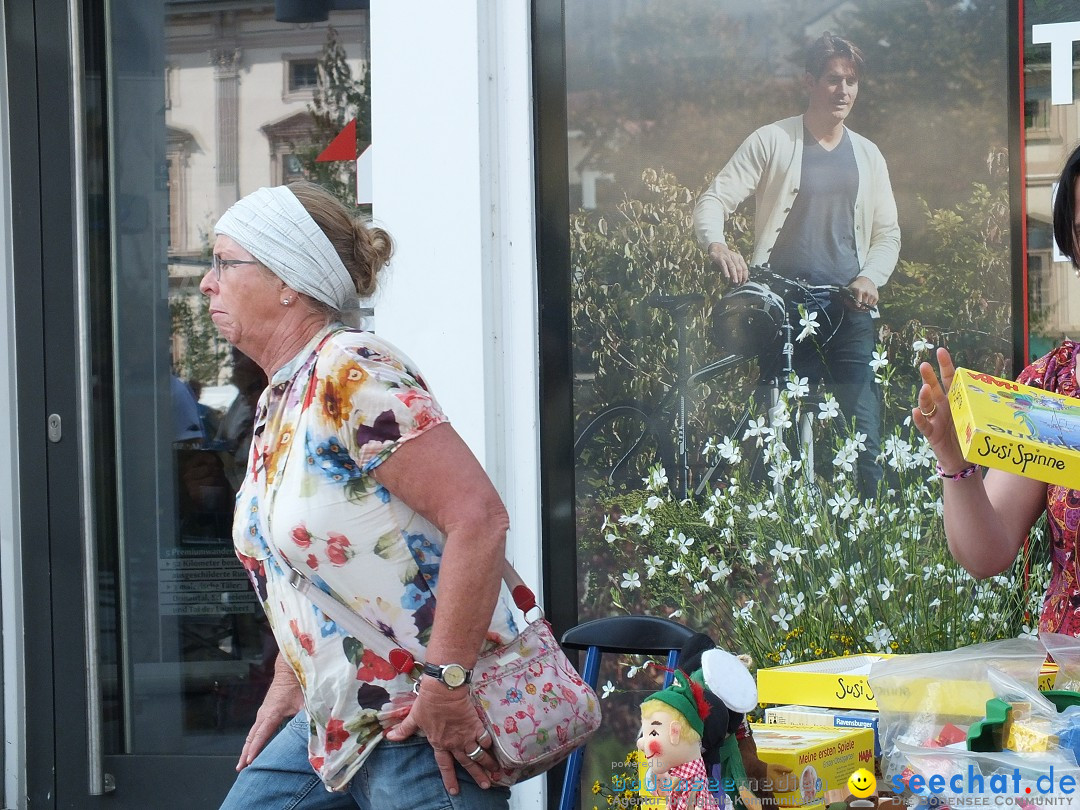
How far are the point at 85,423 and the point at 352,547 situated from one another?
268 centimetres

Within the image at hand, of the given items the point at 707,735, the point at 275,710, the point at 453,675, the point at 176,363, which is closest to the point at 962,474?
the point at 707,735

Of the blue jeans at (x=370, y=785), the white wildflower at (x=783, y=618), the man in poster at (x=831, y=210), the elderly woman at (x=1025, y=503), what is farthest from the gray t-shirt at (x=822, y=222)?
the blue jeans at (x=370, y=785)

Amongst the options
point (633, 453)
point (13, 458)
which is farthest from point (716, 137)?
point (13, 458)

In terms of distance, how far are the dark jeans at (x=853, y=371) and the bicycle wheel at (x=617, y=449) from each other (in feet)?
1.67

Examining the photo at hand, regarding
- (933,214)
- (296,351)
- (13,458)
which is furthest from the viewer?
(13,458)

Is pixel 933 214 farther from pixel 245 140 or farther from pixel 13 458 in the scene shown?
pixel 13 458

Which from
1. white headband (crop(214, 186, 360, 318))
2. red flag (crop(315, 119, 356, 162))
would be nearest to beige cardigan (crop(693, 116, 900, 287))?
red flag (crop(315, 119, 356, 162))

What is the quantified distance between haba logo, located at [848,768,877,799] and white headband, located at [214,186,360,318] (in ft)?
3.83

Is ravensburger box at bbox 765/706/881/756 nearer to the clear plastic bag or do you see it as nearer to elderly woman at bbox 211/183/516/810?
the clear plastic bag

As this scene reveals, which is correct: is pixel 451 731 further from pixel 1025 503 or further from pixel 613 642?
pixel 1025 503

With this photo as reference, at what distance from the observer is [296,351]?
2016 millimetres

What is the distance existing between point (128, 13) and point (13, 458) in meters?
1.62

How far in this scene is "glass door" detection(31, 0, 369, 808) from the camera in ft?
13.9

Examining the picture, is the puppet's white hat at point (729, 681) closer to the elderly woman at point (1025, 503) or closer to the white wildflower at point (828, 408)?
the elderly woman at point (1025, 503)
